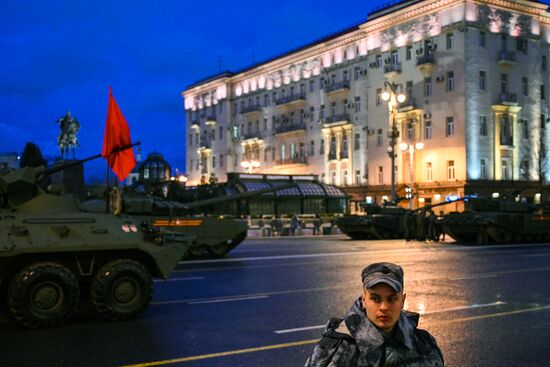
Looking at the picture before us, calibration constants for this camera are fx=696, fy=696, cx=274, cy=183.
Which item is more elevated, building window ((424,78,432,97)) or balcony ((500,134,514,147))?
building window ((424,78,432,97))

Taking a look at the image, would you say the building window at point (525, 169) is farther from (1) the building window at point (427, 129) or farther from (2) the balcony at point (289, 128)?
(2) the balcony at point (289, 128)

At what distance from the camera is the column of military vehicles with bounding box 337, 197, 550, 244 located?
30250mm

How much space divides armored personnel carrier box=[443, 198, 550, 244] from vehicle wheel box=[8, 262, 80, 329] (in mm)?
23358

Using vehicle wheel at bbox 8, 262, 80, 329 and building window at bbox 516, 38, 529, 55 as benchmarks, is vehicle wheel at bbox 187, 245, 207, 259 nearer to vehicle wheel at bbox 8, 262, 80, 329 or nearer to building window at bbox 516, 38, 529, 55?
vehicle wheel at bbox 8, 262, 80, 329

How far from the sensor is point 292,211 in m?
55.1

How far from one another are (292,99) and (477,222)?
46.2 metres

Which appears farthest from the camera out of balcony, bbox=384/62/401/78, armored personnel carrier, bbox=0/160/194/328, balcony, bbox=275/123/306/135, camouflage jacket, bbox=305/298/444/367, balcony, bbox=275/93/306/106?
balcony, bbox=275/123/306/135

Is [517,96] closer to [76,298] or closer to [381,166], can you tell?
[381,166]

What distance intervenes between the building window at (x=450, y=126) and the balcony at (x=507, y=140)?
4.16 m

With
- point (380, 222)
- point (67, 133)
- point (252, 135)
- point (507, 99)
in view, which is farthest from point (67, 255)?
point (252, 135)

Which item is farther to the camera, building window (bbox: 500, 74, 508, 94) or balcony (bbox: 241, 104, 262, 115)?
balcony (bbox: 241, 104, 262, 115)

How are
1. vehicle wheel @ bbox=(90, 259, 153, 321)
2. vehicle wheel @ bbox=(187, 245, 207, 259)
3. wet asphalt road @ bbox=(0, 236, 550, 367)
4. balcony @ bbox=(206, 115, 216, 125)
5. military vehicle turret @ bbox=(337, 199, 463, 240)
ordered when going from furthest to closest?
1. balcony @ bbox=(206, 115, 216, 125)
2. military vehicle turret @ bbox=(337, 199, 463, 240)
3. vehicle wheel @ bbox=(187, 245, 207, 259)
4. vehicle wheel @ bbox=(90, 259, 153, 321)
5. wet asphalt road @ bbox=(0, 236, 550, 367)

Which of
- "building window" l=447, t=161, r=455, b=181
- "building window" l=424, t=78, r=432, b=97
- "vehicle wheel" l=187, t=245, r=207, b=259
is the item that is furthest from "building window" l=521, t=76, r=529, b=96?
"vehicle wheel" l=187, t=245, r=207, b=259

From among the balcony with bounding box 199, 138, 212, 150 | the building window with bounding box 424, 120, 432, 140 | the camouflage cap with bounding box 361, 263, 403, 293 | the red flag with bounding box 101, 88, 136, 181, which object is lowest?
the camouflage cap with bounding box 361, 263, 403, 293
